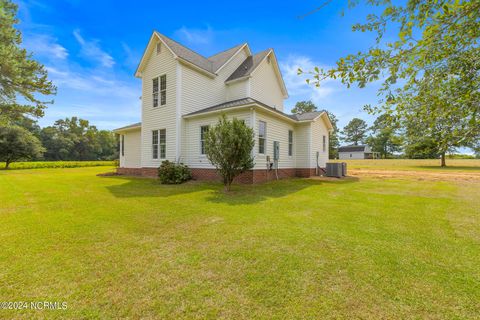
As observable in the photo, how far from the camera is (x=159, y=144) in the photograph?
1379cm

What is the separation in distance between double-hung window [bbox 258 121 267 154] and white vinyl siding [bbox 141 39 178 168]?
524 cm

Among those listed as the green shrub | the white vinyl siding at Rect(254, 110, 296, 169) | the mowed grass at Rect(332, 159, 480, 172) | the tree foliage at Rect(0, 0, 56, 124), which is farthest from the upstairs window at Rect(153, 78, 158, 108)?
the mowed grass at Rect(332, 159, 480, 172)

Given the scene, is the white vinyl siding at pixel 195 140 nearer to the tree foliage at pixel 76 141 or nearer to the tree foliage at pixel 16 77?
the tree foliage at pixel 16 77

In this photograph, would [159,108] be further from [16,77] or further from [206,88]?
[16,77]

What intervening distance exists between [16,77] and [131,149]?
891 centimetres

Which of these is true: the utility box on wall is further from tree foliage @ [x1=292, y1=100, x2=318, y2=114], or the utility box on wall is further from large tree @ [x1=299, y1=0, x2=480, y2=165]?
tree foliage @ [x1=292, y1=100, x2=318, y2=114]

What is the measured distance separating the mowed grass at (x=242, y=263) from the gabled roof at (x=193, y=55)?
35.9ft

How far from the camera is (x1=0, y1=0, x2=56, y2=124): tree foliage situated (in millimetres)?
14164

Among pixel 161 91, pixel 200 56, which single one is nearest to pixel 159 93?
pixel 161 91

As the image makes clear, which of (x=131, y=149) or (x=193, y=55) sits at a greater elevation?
(x=193, y=55)

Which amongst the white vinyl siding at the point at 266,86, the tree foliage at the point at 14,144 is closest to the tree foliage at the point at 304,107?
the white vinyl siding at the point at 266,86

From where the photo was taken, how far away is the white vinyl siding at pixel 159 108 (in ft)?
42.7

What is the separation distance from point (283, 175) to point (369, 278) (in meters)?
11.2

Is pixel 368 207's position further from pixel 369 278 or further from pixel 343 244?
pixel 369 278
